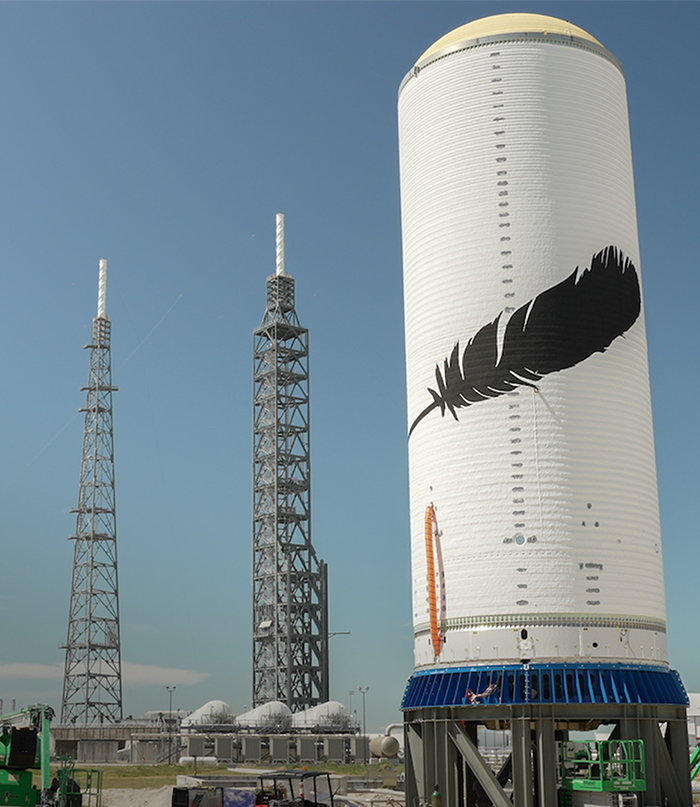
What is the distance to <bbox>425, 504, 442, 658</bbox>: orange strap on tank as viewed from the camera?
102ft

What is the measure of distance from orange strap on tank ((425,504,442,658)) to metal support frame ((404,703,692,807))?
2.04 metres

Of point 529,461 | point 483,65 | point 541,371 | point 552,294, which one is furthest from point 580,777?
point 483,65

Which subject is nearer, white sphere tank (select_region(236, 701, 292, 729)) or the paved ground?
the paved ground

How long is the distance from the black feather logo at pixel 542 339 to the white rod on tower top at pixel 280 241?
69362mm

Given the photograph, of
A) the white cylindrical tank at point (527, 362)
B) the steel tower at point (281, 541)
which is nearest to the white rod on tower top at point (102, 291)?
the steel tower at point (281, 541)

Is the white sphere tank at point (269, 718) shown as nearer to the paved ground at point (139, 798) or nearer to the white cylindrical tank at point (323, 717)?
the white cylindrical tank at point (323, 717)

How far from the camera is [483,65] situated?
111ft

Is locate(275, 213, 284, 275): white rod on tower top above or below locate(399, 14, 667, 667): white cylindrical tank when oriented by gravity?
above

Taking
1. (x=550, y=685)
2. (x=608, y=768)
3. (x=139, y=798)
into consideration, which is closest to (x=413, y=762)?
(x=550, y=685)

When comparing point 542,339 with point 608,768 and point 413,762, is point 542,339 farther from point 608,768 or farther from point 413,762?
point 413,762

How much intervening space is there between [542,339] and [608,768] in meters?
12.5

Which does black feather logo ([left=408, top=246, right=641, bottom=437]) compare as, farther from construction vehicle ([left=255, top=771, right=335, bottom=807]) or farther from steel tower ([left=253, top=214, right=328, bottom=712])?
A: steel tower ([left=253, top=214, right=328, bottom=712])

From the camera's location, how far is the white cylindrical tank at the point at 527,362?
99.1 feet

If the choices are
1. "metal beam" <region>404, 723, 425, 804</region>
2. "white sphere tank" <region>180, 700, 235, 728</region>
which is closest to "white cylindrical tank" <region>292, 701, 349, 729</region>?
"white sphere tank" <region>180, 700, 235, 728</region>
